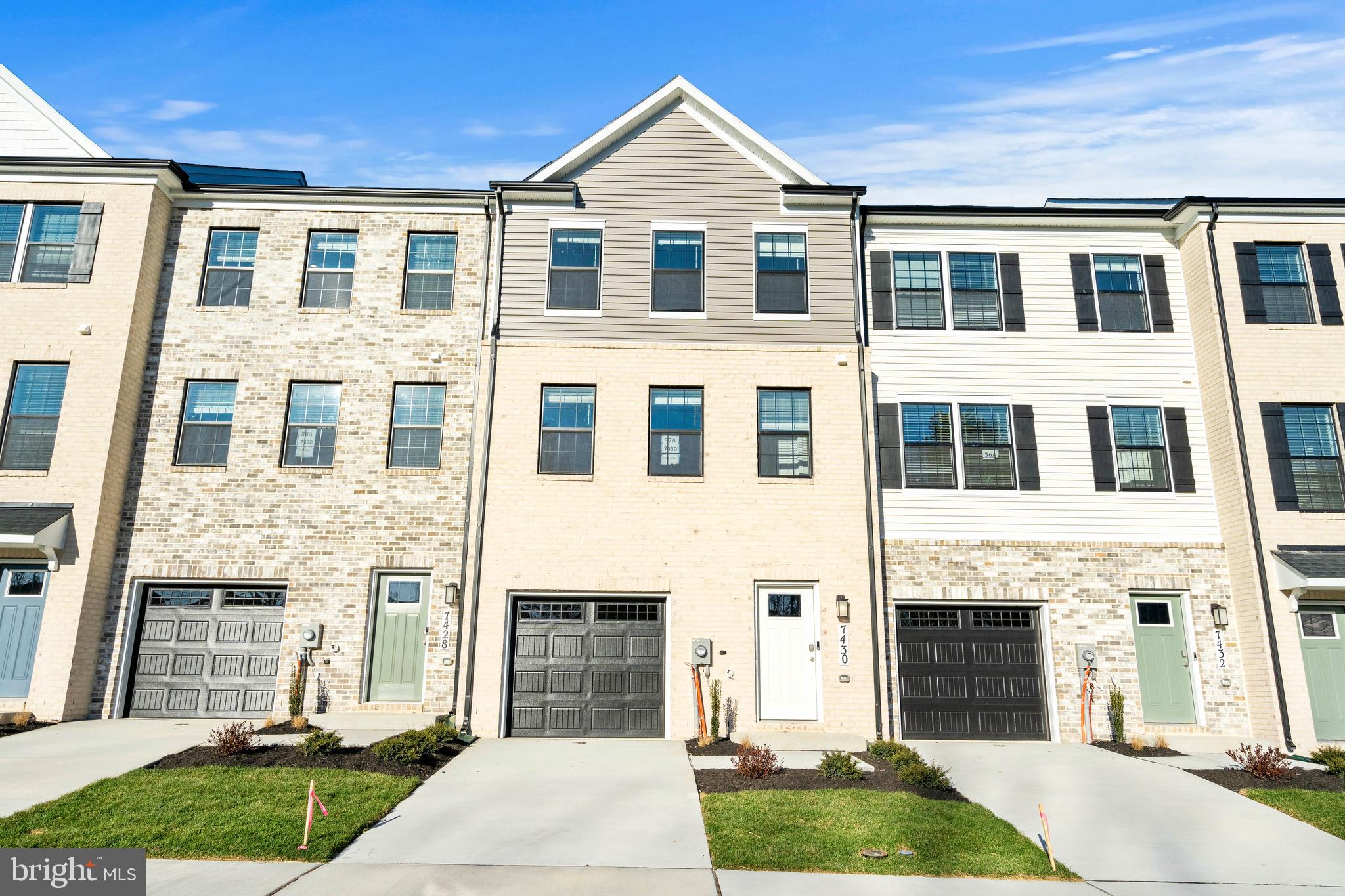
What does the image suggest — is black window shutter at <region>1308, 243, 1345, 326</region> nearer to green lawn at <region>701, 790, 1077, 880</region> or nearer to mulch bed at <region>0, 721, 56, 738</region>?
green lawn at <region>701, 790, 1077, 880</region>

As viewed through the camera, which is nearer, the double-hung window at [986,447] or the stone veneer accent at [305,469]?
the stone veneer accent at [305,469]

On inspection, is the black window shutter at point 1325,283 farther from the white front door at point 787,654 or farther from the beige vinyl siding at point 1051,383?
the white front door at point 787,654

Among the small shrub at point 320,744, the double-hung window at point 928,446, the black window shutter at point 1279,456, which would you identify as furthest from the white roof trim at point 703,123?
the small shrub at point 320,744

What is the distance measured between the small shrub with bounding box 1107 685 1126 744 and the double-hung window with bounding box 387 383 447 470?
41.5ft

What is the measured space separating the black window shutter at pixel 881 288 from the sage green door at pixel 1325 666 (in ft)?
28.9

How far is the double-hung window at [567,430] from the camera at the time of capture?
580 inches

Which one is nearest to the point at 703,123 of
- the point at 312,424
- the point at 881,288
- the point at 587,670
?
the point at 881,288

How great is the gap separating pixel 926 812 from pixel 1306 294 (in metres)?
13.3

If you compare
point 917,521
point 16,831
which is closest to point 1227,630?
point 917,521

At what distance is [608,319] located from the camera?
15336mm

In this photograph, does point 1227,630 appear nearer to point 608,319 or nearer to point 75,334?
point 608,319

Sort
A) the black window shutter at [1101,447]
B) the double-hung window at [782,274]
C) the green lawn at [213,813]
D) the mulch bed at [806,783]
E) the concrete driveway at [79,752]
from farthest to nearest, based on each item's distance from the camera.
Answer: the double-hung window at [782,274] → the black window shutter at [1101,447] → the mulch bed at [806,783] → the concrete driveway at [79,752] → the green lawn at [213,813]

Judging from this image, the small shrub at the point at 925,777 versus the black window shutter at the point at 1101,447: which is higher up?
the black window shutter at the point at 1101,447

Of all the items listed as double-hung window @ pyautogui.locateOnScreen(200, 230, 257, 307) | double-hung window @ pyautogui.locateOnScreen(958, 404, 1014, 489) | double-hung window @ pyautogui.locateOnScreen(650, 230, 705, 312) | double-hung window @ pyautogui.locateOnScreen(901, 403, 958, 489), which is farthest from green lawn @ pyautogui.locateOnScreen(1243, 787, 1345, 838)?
double-hung window @ pyautogui.locateOnScreen(200, 230, 257, 307)
